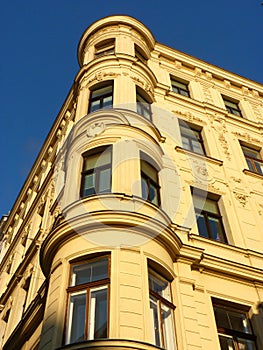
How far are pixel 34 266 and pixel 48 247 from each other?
17.0ft

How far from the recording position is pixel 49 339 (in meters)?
8.95

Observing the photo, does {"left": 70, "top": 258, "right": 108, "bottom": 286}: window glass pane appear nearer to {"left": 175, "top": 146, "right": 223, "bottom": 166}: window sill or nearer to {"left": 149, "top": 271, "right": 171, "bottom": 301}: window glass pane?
{"left": 149, "top": 271, "right": 171, "bottom": 301}: window glass pane

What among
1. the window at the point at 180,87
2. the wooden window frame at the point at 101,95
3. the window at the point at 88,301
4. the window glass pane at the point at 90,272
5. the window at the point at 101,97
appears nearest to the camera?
the window at the point at 88,301

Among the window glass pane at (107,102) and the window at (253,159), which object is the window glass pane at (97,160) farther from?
the window at (253,159)

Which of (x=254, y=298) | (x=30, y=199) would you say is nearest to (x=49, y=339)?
Answer: (x=254, y=298)

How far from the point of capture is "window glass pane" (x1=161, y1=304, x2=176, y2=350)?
927cm

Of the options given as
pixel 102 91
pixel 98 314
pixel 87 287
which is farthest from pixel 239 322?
pixel 102 91

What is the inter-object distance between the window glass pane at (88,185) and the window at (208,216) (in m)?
3.67

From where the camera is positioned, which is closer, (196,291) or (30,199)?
(196,291)

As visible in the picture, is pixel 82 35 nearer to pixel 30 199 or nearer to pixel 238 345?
pixel 30 199

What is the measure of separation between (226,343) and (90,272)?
12.8 ft

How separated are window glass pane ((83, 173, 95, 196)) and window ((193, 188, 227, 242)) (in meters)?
3.67

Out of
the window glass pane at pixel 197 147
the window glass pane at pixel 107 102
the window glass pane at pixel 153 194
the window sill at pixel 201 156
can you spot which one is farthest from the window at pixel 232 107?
the window glass pane at pixel 153 194

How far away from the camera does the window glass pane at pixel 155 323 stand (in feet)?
29.3
